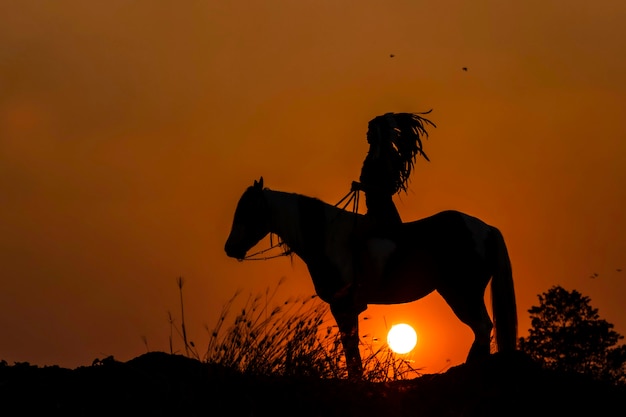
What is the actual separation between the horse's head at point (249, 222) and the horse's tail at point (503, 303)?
113 inches

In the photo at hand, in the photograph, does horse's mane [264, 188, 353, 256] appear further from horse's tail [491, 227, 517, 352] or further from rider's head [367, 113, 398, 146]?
horse's tail [491, 227, 517, 352]

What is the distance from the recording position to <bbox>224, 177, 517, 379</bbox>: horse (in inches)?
495

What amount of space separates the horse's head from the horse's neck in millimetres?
90

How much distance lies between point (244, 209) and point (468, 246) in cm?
279

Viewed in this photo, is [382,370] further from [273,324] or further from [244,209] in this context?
[244,209]

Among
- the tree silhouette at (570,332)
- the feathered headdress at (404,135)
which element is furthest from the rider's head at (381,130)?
the tree silhouette at (570,332)

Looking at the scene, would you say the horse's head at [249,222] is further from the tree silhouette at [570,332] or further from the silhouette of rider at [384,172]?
the tree silhouette at [570,332]

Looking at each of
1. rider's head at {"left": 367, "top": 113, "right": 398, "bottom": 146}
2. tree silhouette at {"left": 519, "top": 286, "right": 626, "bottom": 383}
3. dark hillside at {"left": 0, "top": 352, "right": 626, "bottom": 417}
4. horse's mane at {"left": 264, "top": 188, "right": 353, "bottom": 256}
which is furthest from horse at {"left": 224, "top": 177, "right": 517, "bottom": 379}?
tree silhouette at {"left": 519, "top": 286, "right": 626, "bottom": 383}

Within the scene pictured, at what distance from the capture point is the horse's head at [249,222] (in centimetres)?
1299

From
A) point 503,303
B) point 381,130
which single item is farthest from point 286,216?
point 503,303

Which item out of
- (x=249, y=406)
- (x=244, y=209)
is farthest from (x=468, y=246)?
(x=249, y=406)

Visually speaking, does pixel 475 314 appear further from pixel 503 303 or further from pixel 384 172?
pixel 384 172

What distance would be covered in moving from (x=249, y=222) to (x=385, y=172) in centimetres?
180

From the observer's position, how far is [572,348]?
77.7 ft
